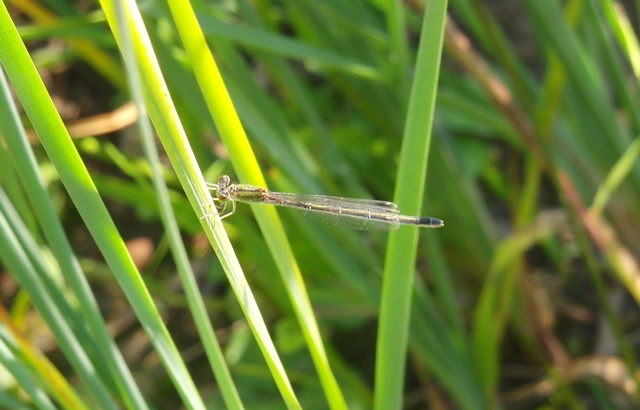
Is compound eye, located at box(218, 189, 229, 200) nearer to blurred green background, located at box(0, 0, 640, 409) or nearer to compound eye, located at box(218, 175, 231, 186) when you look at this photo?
compound eye, located at box(218, 175, 231, 186)

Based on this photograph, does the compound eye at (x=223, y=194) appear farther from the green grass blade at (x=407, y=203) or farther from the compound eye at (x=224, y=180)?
the green grass blade at (x=407, y=203)

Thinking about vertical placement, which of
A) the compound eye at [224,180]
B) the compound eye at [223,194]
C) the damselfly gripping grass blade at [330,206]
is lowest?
the damselfly gripping grass blade at [330,206]

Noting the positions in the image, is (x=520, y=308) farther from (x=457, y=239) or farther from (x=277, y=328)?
(x=277, y=328)

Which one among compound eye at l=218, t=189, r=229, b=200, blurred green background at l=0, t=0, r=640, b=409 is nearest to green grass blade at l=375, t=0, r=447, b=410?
blurred green background at l=0, t=0, r=640, b=409

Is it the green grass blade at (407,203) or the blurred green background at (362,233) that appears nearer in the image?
the green grass blade at (407,203)

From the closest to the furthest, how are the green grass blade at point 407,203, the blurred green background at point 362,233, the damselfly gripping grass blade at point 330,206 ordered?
1. the green grass blade at point 407,203
2. the blurred green background at point 362,233
3. the damselfly gripping grass blade at point 330,206

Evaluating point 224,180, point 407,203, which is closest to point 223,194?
point 224,180

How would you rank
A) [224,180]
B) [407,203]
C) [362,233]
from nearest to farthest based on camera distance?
[407,203] → [224,180] → [362,233]

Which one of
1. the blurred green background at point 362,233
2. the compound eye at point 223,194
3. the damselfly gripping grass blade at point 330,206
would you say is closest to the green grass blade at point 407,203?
the blurred green background at point 362,233

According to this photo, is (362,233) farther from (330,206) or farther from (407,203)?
(407,203)
